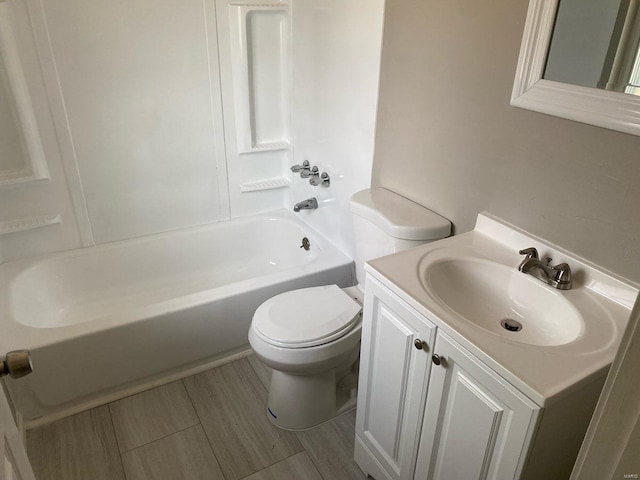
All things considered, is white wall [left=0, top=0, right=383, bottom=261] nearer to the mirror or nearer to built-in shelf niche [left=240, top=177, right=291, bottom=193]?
built-in shelf niche [left=240, top=177, right=291, bottom=193]

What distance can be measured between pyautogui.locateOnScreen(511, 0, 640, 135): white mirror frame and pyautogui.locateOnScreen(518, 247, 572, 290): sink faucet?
15.1 inches

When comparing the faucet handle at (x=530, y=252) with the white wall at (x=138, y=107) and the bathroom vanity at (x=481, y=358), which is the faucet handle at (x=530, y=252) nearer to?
the bathroom vanity at (x=481, y=358)

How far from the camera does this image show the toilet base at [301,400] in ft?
6.31

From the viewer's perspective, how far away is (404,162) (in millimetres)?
1916

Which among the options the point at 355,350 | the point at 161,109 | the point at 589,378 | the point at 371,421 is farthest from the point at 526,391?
the point at 161,109

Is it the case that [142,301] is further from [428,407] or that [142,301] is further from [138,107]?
[428,407]

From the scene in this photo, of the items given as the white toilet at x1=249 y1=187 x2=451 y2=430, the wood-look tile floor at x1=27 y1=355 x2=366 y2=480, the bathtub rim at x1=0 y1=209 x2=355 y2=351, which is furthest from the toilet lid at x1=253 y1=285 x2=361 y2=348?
the wood-look tile floor at x1=27 y1=355 x2=366 y2=480

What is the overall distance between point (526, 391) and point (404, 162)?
1.10 metres

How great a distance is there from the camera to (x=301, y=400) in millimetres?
1935

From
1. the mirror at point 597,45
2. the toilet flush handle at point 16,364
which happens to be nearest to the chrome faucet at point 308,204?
the mirror at point 597,45

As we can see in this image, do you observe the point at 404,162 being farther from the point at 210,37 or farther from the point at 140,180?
the point at 140,180

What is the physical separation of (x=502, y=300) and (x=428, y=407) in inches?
15.4

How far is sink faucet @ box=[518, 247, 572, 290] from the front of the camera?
4.35 feet

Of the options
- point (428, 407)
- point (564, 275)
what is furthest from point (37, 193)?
point (564, 275)
